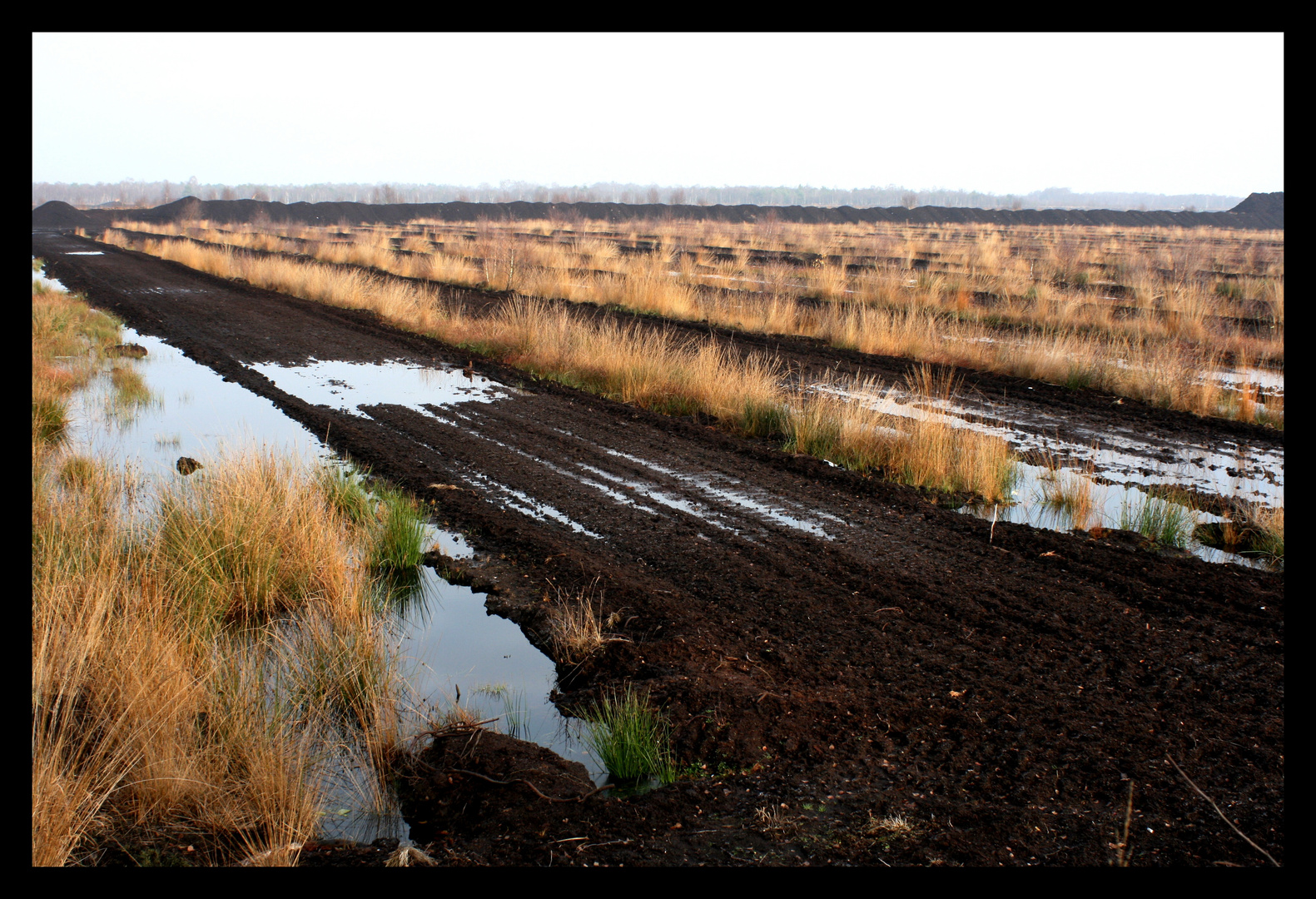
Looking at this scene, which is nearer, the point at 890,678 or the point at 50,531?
the point at 890,678

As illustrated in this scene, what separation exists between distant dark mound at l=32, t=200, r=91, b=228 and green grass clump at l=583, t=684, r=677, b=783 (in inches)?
3043

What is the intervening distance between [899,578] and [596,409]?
Answer: 5478mm

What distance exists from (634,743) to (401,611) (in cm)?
236

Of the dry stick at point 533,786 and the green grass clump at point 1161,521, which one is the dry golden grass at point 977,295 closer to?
the green grass clump at point 1161,521

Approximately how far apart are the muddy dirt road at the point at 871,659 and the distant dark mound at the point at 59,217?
246ft

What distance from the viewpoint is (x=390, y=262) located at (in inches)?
1100

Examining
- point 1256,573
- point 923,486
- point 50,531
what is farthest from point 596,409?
point 1256,573

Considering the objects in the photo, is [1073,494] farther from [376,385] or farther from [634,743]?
[376,385]

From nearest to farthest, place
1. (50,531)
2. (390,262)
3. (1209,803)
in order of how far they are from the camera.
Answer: (1209,803)
(50,531)
(390,262)

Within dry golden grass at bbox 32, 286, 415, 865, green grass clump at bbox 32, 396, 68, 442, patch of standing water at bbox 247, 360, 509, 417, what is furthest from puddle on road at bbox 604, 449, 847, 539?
green grass clump at bbox 32, 396, 68, 442

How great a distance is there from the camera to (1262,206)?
81.3 m

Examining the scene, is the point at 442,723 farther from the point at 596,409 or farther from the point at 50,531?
the point at 596,409

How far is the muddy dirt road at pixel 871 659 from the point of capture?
2.90 meters
